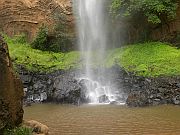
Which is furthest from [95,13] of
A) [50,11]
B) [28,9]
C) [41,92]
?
[41,92]

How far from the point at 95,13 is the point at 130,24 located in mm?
2802

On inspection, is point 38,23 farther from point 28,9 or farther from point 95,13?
point 95,13

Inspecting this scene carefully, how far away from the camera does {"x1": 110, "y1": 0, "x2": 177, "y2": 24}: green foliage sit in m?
24.5

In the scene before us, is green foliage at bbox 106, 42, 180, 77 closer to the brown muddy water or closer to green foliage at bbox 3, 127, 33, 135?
the brown muddy water

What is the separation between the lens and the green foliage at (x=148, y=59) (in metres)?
20.4

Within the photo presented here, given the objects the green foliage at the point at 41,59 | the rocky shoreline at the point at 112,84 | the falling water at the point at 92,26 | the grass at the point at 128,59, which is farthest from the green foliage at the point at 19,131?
the falling water at the point at 92,26

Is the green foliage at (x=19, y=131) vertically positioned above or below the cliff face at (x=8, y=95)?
below

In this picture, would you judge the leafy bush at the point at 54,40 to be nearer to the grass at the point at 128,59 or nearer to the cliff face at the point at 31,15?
the cliff face at the point at 31,15

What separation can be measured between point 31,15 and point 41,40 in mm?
3004

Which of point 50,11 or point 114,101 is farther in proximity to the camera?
point 50,11

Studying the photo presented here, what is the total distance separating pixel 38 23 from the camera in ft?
92.8

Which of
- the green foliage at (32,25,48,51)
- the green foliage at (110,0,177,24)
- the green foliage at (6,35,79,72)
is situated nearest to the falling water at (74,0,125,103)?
the green foliage at (6,35,79,72)

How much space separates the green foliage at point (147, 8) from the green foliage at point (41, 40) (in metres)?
5.32

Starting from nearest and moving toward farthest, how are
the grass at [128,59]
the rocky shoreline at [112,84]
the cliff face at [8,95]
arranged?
1. the cliff face at [8,95]
2. the rocky shoreline at [112,84]
3. the grass at [128,59]
